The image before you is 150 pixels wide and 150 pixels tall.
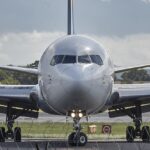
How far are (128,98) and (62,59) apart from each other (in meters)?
6.14

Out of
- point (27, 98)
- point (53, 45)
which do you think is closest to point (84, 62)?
point (53, 45)

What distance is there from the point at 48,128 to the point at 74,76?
23115mm

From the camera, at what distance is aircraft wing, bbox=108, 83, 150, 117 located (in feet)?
97.8

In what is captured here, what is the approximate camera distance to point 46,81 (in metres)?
26.1

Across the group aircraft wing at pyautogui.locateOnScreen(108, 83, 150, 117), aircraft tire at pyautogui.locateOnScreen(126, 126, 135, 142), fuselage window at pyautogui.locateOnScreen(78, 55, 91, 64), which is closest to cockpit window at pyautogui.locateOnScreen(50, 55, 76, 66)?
fuselage window at pyautogui.locateOnScreen(78, 55, 91, 64)

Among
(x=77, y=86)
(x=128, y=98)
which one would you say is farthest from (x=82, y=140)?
(x=128, y=98)

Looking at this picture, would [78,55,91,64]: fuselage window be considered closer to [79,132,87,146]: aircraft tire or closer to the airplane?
the airplane

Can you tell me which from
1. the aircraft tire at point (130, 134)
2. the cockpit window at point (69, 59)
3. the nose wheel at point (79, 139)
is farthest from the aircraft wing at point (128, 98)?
the cockpit window at point (69, 59)

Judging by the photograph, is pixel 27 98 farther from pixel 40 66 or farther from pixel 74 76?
pixel 74 76

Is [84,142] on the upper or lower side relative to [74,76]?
lower

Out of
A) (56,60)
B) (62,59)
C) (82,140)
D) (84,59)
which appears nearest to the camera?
(84,59)

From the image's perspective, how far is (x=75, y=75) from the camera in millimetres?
23500

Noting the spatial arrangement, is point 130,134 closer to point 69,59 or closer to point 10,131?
point 10,131

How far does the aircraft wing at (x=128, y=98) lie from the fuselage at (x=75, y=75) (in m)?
2.85
